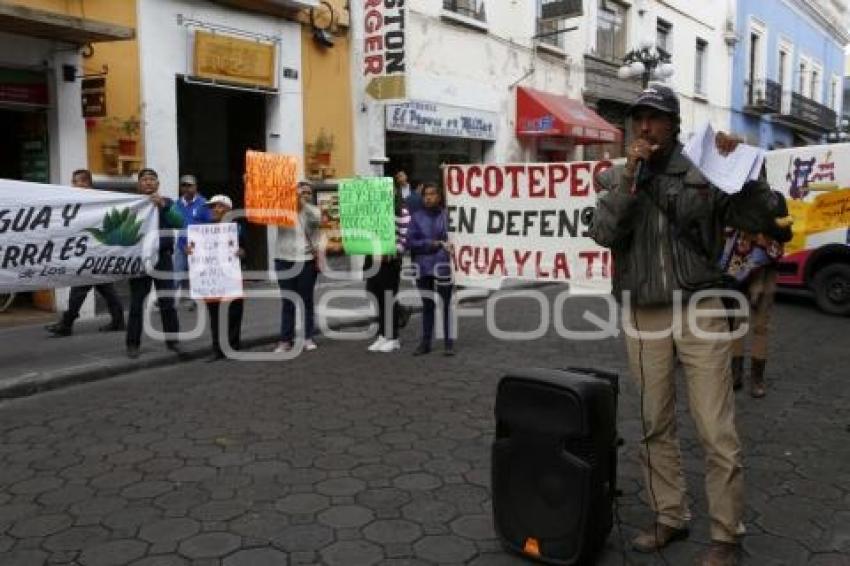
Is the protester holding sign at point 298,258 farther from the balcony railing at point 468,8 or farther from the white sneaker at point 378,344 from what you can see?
the balcony railing at point 468,8

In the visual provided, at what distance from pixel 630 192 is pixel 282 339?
219 inches

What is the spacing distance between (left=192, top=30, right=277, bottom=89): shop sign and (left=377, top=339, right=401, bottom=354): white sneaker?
5078 mm

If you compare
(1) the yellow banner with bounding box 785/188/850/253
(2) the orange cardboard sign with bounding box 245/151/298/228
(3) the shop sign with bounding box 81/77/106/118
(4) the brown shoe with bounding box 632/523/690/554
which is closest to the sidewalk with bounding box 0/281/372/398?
(2) the orange cardboard sign with bounding box 245/151/298/228

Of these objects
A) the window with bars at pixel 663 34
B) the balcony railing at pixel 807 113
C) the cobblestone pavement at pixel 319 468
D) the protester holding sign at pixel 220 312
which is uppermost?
the window with bars at pixel 663 34

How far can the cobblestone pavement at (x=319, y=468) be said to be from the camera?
370cm

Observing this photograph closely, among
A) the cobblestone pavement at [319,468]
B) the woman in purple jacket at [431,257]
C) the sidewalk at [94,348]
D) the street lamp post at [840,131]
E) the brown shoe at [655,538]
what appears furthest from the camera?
the street lamp post at [840,131]

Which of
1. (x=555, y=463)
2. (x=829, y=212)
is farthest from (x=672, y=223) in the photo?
(x=829, y=212)

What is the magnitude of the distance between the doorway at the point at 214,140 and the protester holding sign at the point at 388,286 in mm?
5934

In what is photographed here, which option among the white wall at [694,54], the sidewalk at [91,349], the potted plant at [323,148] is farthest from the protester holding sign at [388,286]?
the white wall at [694,54]

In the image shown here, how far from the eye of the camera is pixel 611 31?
68.8ft

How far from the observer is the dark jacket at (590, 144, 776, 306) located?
334cm

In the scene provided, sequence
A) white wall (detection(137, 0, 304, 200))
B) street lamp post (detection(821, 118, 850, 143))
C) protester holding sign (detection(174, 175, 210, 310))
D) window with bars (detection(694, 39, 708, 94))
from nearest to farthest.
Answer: protester holding sign (detection(174, 175, 210, 310)), white wall (detection(137, 0, 304, 200)), window with bars (detection(694, 39, 708, 94)), street lamp post (detection(821, 118, 850, 143))

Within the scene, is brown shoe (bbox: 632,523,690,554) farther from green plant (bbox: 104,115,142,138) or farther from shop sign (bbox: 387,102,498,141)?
shop sign (bbox: 387,102,498,141)

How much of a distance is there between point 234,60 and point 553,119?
7.55 meters
